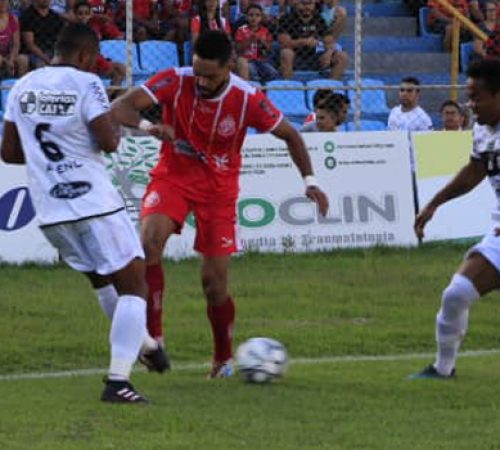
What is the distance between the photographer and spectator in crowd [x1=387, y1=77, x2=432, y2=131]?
1895 cm

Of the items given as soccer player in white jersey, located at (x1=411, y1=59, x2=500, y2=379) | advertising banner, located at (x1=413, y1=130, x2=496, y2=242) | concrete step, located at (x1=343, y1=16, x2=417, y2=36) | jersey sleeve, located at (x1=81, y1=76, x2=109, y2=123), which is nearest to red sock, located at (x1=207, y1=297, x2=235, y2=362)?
soccer player in white jersey, located at (x1=411, y1=59, x2=500, y2=379)

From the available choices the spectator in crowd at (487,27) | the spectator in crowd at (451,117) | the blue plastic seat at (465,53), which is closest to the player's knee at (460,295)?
the spectator in crowd at (451,117)

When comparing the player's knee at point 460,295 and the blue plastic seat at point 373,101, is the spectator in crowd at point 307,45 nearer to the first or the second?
the blue plastic seat at point 373,101

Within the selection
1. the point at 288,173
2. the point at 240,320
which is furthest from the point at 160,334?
the point at 288,173

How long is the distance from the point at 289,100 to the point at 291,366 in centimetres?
890

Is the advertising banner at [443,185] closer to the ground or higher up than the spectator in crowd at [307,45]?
closer to the ground

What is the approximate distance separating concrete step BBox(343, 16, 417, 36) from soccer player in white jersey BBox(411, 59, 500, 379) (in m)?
12.9

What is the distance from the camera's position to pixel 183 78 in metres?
10.4

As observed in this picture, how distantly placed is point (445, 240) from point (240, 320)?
16.2 ft

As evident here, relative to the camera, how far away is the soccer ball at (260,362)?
400 inches

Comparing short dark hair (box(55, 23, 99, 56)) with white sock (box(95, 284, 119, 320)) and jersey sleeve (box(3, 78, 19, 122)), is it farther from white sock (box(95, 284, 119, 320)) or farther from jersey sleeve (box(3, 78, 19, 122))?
white sock (box(95, 284, 119, 320))

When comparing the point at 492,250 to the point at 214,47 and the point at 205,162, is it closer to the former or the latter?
the point at 205,162

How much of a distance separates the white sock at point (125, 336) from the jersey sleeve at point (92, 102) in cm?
104

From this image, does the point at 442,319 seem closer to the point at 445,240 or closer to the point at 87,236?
the point at 87,236
